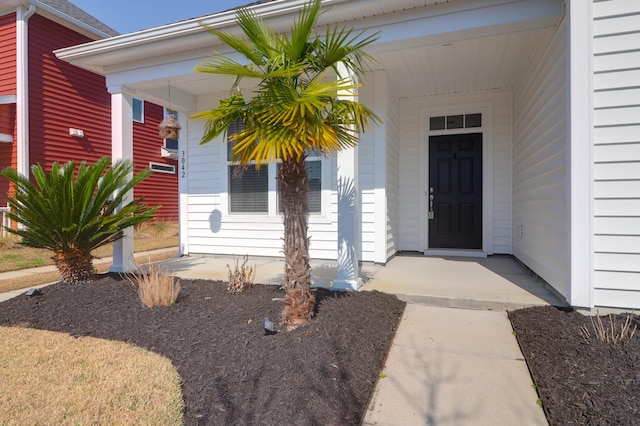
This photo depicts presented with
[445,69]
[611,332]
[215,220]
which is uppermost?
[445,69]

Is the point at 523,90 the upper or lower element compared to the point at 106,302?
upper

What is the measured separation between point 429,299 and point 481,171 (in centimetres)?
328

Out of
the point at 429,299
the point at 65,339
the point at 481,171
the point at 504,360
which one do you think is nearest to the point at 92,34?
the point at 65,339

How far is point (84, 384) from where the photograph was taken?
7.18ft

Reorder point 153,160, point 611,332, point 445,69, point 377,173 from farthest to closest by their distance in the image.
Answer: point 153,160
point 377,173
point 445,69
point 611,332

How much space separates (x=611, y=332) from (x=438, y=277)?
1.96 metres

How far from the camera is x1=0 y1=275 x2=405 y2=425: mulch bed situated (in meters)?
1.93

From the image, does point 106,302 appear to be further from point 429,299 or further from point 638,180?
point 638,180

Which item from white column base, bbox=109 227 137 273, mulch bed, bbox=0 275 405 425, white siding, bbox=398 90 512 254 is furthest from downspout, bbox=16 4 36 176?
white siding, bbox=398 90 512 254

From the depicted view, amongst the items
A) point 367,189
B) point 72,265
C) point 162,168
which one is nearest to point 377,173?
point 367,189

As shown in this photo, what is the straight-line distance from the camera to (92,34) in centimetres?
938

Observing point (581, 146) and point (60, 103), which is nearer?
point (581, 146)

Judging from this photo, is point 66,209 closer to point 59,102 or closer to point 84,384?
point 84,384

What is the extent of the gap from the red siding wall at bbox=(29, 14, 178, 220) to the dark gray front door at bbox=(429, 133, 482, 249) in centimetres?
869
